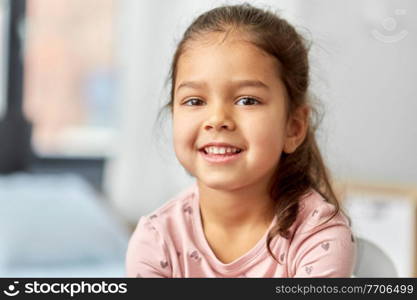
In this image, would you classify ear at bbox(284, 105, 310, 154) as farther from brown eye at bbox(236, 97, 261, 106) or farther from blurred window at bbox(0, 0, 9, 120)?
blurred window at bbox(0, 0, 9, 120)

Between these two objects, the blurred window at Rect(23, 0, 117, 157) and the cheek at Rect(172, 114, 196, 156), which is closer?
the cheek at Rect(172, 114, 196, 156)

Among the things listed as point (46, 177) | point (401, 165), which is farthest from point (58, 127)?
point (401, 165)

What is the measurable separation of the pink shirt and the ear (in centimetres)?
5

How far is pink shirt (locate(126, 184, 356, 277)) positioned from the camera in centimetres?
56

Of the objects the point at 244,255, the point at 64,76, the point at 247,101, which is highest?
the point at 64,76

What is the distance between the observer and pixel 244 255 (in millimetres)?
575

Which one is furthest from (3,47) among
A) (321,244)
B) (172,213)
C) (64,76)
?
(321,244)

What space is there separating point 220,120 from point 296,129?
3.8 inches

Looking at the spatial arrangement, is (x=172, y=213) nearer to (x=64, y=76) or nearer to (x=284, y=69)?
(x=284, y=69)

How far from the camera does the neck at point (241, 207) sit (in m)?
0.60

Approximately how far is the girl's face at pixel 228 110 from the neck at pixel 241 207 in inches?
1.4

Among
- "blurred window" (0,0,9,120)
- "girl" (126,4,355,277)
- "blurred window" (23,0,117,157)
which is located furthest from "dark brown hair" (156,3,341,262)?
"blurred window" (0,0,9,120)

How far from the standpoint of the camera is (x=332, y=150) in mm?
732

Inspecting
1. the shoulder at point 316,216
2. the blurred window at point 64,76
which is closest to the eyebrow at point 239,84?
the shoulder at point 316,216
